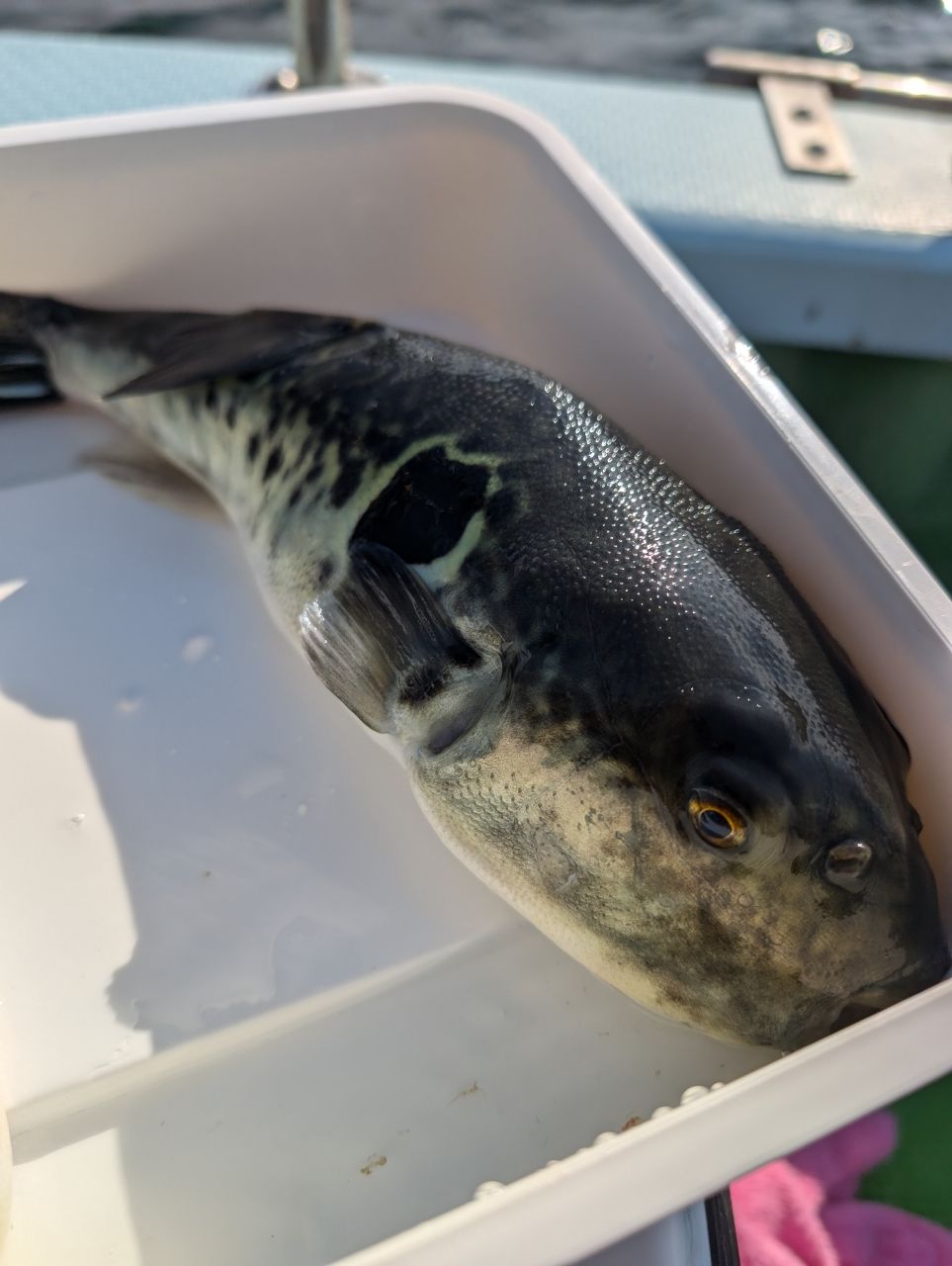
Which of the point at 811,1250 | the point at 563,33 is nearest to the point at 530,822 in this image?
the point at 811,1250

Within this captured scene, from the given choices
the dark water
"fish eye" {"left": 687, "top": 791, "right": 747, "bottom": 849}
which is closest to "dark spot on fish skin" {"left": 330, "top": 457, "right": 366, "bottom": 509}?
"fish eye" {"left": 687, "top": 791, "right": 747, "bottom": 849}

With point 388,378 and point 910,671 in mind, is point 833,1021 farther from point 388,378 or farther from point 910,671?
point 388,378

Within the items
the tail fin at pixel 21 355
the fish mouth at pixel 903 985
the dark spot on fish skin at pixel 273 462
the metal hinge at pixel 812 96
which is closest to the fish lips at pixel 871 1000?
the fish mouth at pixel 903 985

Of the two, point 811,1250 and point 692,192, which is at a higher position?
point 692,192

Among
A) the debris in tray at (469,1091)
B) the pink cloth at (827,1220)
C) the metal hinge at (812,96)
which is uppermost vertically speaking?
the metal hinge at (812,96)

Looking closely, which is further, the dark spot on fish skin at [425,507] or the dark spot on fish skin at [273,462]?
the dark spot on fish skin at [273,462]

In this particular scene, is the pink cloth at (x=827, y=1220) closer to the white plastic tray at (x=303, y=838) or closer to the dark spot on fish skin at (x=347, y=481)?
the white plastic tray at (x=303, y=838)

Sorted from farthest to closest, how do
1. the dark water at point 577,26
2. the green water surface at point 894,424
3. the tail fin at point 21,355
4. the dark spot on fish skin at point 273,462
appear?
the dark water at point 577,26 → the green water surface at point 894,424 → the tail fin at point 21,355 → the dark spot on fish skin at point 273,462

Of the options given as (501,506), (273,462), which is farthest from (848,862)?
(273,462)

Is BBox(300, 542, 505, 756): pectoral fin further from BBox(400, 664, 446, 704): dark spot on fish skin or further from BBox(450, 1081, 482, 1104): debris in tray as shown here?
BBox(450, 1081, 482, 1104): debris in tray
